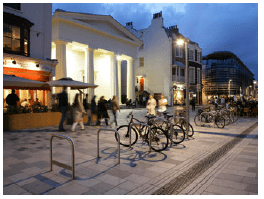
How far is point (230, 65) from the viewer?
81.7m

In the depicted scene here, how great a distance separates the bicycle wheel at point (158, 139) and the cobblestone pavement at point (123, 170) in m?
0.22

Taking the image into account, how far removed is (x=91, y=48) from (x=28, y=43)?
946cm

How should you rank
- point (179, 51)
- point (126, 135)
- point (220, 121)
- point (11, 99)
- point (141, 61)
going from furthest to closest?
point (141, 61)
point (179, 51)
point (220, 121)
point (11, 99)
point (126, 135)

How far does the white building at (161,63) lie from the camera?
36.3 m

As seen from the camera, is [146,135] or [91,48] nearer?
[146,135]

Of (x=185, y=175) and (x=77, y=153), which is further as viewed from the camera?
(x=77, y=153)

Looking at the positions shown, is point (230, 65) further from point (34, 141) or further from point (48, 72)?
point (34, 141)

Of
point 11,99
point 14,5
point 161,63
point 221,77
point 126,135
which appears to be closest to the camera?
point 126,135

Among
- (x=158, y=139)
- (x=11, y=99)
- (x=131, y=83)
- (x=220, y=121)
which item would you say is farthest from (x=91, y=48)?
(x=158, y=139)

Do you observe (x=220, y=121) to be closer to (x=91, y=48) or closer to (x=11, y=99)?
(x=11, y=99)

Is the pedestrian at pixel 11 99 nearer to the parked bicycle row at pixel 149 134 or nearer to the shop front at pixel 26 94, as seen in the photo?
the shop front at pixel 26 94

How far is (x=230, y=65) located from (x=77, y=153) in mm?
86950

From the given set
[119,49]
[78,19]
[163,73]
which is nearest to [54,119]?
[78,19]

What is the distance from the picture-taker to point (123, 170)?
4887mm
